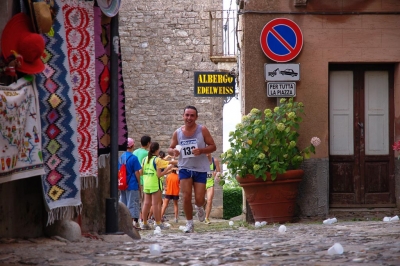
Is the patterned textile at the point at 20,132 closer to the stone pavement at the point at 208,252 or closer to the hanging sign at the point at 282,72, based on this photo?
the stone pavement at the point at 208,252

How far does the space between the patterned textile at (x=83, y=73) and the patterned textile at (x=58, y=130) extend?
34 centimetres

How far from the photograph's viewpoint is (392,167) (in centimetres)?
1345

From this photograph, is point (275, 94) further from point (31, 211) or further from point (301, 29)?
point (31, 211)

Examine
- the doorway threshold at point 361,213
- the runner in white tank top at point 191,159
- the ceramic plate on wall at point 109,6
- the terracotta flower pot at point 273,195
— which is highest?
the ceramic plate on wall at point 109,6

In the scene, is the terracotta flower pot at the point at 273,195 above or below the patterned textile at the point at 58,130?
below

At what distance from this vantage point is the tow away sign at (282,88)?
13.3 m

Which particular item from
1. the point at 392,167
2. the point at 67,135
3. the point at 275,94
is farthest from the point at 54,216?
the point at 392,167

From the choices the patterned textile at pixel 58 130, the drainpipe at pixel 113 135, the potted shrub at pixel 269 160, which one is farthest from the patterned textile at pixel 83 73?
the potted shrub at pixel 269 160

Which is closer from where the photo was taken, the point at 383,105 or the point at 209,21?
the point at 383,105

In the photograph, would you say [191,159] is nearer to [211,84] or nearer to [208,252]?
[208,252]

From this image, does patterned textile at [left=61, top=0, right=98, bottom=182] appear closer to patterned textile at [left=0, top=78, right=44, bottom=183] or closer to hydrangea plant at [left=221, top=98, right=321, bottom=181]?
patterned textile at [left=0, top=78, right=44, bottom=183]

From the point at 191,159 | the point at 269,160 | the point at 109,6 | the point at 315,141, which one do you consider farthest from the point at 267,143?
the point at 109,6

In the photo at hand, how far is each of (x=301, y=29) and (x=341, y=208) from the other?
2966mm

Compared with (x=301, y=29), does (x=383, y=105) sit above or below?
below
